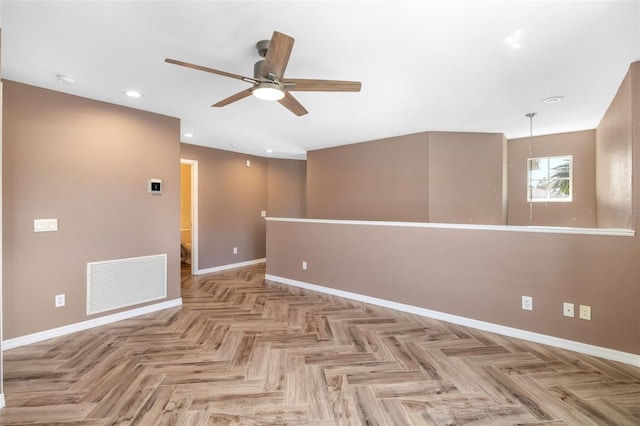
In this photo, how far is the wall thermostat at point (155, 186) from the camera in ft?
11.9

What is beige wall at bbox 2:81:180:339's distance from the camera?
270cm

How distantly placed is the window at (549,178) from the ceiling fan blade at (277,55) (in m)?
5.17

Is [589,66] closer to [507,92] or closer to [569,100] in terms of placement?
[507,92]

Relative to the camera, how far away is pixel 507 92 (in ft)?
9.89

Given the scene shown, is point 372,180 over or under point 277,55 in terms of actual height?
under

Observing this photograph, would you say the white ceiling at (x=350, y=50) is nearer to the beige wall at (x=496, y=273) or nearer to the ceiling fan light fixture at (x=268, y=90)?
the ceiling fan light fixture at (x=268, y=90)

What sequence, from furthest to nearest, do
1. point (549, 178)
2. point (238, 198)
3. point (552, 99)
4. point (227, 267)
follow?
point (238, 198) < point (227, 267) < point (549, 178) < point (552, 99)

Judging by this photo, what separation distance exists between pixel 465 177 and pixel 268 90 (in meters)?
3.75

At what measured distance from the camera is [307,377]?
7.32 ft

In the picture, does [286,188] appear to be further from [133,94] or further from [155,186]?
[133,94]

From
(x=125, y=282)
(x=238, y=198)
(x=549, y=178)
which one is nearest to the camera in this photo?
(x=125, y=282)

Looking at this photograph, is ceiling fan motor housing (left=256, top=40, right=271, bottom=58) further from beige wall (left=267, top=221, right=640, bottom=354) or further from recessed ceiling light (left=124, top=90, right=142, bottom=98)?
beige wall (left=267, top=221, right=640, bottom=354)

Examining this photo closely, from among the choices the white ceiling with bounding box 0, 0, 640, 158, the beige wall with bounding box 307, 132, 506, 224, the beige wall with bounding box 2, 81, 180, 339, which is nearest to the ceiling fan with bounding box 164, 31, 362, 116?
the white ceiling with bounding box 0, 0, 640, 158

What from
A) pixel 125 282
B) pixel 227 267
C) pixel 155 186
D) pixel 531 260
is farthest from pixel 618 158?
pixel 227 267
